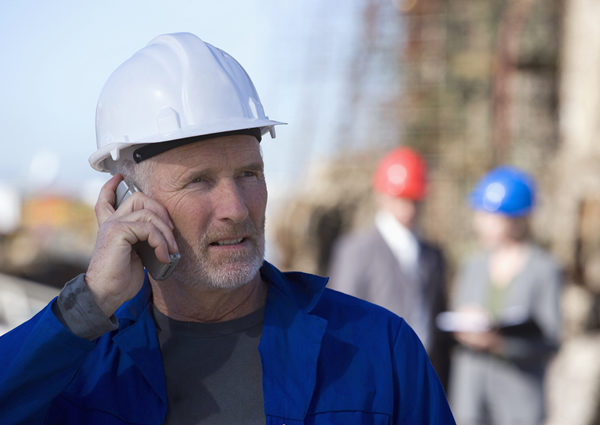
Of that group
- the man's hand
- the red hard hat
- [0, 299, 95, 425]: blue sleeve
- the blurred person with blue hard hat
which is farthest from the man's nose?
the red hard hat

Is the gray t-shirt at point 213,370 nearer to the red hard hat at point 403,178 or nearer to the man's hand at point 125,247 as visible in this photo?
the man's hand at point 125,247

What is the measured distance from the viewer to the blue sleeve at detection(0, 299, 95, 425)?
143 centimetres

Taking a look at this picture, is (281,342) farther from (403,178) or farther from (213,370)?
(403,178)

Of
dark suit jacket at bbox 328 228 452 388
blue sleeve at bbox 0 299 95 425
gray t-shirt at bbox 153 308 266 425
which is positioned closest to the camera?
blue sleeve at bbox 0 299 95 425

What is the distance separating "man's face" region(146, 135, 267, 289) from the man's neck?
5cm

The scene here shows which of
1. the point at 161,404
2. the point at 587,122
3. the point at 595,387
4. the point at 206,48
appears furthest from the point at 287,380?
the point at 587,122

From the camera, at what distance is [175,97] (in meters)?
1.73

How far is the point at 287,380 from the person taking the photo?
1556 mm

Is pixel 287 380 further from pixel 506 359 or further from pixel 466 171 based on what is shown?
pixel 466 171

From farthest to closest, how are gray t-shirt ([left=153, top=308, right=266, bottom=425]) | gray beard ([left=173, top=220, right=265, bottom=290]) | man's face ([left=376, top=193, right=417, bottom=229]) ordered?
man's face ([left=376, top=193, right=417, bottom=229]) < gray beard ([left=173, top=220, right=265, bottom=290]) < gray t-shirt ([left=153, top=308, right=266, bottom=425])

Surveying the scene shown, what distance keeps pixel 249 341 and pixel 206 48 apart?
0.85 m

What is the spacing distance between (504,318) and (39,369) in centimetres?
320

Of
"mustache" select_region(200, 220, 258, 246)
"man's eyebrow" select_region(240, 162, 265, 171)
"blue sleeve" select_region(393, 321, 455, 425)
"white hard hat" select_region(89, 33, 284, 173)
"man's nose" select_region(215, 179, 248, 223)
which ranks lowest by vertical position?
"blue sleeve" select_region(393, 321, 455, 425)

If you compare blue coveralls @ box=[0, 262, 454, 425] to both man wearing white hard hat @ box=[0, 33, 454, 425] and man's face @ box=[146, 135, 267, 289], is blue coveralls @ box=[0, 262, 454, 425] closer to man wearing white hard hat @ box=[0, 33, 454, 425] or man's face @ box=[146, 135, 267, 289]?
man wearing white hard hat @ box=[0, 33, 454, 425]
